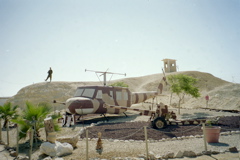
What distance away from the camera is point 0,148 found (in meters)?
7.96

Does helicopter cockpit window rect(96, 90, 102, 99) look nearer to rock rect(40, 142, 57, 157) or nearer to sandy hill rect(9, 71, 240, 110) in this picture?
sandy hill rect(9, 71, 240, 110)

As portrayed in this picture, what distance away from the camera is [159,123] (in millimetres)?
9609

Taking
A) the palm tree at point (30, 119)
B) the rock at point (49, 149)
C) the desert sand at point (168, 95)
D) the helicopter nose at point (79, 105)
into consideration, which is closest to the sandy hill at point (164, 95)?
the desert sand at point (168, 95)

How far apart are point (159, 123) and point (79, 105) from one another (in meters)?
5.65

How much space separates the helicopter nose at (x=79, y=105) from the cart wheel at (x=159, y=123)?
522cm

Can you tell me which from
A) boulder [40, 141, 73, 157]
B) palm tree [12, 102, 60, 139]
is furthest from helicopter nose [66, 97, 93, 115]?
boulder [40, 141, 73, 157]

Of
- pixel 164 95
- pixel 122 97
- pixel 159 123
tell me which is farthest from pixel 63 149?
pixel 164 95

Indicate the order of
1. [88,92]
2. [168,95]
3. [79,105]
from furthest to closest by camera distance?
1. [168,95]
2. [88,92]
3. [79,105]

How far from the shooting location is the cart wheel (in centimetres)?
957

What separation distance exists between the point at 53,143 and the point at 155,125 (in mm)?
5061

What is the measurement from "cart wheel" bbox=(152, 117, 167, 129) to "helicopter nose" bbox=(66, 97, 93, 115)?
522cm

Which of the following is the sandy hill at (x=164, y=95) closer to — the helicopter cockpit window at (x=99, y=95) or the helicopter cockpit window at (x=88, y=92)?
the helicopter cockpit window at (x=99, y=95)

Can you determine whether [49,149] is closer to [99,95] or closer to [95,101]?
[95,101]

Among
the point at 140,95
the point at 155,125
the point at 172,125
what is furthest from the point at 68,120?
the point at 140,95
